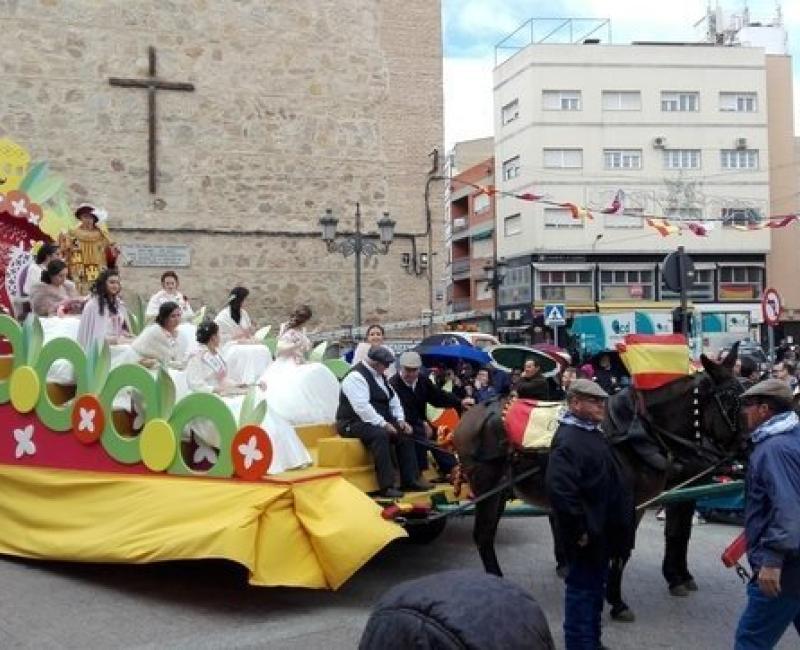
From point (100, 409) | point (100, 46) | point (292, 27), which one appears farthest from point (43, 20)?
point (100, 409)

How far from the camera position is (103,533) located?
281 inches

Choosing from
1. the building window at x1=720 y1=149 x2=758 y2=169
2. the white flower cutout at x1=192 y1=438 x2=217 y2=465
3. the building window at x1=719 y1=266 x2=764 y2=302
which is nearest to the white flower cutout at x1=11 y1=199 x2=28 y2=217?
the white flower cutout at x1=192 y1=438 x2=217 y2=465

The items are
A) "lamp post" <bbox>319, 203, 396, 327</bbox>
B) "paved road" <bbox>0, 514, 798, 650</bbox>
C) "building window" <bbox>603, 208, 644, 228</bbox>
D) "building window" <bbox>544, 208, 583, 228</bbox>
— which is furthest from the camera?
"building window" <bbox>603, 208, 644, 228</bbox>

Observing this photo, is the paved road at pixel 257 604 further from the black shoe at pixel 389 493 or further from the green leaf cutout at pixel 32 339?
the green leaf cutout at pixel 32 339

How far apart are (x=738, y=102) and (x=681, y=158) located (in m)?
3.82

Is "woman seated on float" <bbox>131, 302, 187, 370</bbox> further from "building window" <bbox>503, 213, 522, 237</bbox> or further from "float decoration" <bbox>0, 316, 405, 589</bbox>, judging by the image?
"building window" <bbox>503, 213, 522, 237</bbox>

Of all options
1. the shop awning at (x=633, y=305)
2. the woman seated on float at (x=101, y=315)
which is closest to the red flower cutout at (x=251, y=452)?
the woman seated on float at (x=101, y=315)

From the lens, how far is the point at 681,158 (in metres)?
45.7

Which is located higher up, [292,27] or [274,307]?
[292,27]

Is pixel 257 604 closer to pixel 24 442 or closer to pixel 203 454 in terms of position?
pixel 203 454

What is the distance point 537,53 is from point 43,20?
2921cm

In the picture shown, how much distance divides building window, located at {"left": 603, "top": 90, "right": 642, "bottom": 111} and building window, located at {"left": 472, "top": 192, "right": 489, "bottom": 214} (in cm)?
885

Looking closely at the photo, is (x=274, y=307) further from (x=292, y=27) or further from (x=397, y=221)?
(x=292, y=27)

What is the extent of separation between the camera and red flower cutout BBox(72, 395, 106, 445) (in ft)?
24.9
